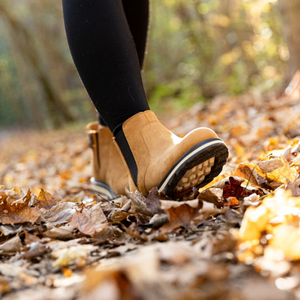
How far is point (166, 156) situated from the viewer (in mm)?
1093

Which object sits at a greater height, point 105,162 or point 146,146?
point 146,146

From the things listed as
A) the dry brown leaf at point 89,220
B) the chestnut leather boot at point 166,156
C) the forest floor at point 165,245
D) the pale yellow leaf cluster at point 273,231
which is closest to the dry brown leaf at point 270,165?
the forest floor at point 165,245

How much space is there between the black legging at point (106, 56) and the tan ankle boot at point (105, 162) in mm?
402

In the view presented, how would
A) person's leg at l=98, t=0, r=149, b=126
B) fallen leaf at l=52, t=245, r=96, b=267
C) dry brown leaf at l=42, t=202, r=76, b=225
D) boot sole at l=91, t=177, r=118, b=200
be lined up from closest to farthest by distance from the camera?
fallen leaf at l=52, t=245, r=96, b=267 < dry brown leaf at l=42, t=202, r=76, b=225 < person's leg at l=98, t=0, r=149, b=126 < boot sole at l=91, t=177, r=118, b=200

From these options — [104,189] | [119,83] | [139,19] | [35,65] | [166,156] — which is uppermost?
[35,65]

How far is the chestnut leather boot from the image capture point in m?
1.04

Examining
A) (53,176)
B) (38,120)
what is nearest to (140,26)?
(53,176)

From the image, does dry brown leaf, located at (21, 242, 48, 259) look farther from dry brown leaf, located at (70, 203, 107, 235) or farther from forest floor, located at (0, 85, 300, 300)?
dry brown leaf, located at (70, 203, 107, 235)

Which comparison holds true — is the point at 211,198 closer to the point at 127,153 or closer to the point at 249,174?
the point at 249,174

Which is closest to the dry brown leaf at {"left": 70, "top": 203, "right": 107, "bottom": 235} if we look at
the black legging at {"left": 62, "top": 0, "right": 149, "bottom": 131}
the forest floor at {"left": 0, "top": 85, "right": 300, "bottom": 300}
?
the forest floor at {"left": 0, "top": 85, "right": 300, "bottom": 300}

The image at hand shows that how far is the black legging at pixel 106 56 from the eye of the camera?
1.17 meters

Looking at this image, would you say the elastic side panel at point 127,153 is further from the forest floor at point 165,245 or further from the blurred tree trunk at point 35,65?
the blurred tree trunk at point 35,65

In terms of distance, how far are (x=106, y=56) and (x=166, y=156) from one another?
387 millimetres

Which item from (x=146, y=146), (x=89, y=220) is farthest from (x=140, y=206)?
(x=146, y=146)
